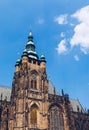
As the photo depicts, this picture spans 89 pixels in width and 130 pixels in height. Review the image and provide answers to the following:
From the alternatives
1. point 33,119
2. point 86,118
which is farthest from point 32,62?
point 86,118

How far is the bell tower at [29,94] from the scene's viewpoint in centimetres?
6800

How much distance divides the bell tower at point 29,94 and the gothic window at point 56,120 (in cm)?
230

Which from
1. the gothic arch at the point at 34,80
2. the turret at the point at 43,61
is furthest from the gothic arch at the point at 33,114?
the turret at the point at 43,61

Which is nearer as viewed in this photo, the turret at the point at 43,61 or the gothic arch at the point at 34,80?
the gothic arch at the point at 34,80

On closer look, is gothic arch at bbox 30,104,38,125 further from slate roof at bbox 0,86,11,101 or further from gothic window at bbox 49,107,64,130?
slate roof at bbox 0,86,11,101

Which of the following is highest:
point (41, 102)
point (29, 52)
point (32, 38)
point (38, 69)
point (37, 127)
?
point (32, 38)

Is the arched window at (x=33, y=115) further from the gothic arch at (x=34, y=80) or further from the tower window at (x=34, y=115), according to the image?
the gothic arch at (x=34, y=80)

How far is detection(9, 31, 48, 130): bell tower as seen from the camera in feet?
223

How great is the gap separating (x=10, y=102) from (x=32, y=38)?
1990cm

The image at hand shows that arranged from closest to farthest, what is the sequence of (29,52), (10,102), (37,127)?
(37,127)
(10,102)
(29,52)

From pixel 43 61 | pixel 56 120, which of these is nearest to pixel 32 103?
pixel 56 120

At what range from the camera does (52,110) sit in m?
73.1

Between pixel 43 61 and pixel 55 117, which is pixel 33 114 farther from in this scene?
pixel 43 61

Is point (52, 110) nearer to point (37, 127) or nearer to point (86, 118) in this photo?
point (37, 127)
